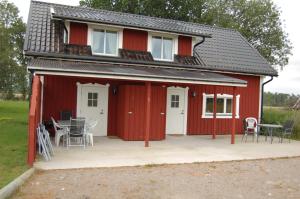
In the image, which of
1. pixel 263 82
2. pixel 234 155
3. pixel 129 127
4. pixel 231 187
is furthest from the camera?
pixel 263 82

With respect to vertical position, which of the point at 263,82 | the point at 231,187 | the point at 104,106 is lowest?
the point at 231,187

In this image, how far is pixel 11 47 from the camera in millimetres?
36406

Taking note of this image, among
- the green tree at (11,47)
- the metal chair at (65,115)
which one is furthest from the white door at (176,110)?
the green tree at (11,47)

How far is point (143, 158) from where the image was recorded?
9.94 meters

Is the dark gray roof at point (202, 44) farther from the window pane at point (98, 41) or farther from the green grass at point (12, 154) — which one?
the green grass at point (12, 154)

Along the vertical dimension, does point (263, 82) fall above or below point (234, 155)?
above

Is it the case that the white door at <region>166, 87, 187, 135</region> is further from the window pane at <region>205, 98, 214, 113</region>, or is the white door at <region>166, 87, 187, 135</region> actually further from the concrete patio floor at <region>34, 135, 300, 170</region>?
the concrete patio floor at <region>34, 135, 300, 170</region>

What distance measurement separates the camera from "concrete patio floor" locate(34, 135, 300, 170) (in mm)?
9203

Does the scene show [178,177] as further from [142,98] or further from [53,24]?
[53,24]

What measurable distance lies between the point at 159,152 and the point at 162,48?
6.09 meters

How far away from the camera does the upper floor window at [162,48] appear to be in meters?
15.7

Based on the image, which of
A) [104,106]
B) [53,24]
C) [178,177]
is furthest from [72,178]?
[53,24]

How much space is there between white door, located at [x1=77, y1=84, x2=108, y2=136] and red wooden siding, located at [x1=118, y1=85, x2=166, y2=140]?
98cm

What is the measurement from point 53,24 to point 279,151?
10.4 m
